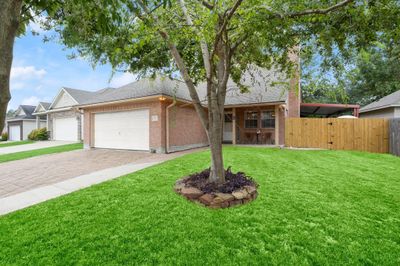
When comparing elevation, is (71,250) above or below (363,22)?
below

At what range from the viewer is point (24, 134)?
25.3 m

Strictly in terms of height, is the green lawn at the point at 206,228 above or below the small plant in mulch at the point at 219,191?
below

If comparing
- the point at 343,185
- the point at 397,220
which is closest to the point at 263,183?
the point at 343,185

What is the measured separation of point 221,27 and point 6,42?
2.85m

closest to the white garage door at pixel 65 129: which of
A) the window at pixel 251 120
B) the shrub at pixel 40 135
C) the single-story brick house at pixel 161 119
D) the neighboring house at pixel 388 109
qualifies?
the shrub at pixel 40 135

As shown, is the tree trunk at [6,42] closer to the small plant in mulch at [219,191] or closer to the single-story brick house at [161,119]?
the small plant in mulch at [219,191]

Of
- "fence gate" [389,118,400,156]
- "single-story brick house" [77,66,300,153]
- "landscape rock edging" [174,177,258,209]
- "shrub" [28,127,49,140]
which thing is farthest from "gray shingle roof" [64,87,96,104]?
"fence gate" [389,118,400,156]

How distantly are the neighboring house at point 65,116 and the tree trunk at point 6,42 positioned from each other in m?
19.5

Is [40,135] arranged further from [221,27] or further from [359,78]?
[359,78]

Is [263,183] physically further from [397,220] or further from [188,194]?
[397,220]

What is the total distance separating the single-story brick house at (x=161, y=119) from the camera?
10750 millimetres

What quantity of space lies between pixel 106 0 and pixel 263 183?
191 inches

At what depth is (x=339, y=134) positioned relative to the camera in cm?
1190

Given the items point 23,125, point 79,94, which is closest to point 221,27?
point 79,94
